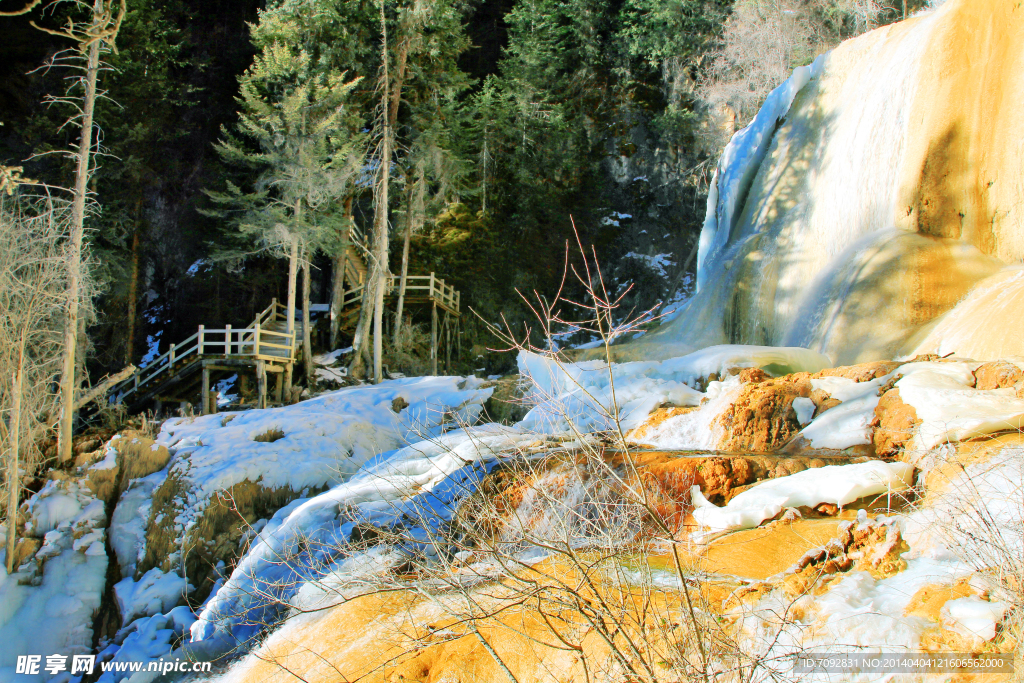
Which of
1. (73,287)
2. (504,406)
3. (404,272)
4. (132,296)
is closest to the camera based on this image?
(73,287)

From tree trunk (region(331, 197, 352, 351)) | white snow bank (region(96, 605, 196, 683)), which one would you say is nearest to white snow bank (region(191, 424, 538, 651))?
white snow bank (region(96, 605, 196, 683))

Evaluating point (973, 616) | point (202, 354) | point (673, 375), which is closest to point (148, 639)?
point (973, 616)

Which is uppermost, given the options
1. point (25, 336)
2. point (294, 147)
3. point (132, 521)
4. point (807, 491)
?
point (294, 147)

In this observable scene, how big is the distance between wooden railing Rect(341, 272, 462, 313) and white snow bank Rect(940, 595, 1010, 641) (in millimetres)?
17567

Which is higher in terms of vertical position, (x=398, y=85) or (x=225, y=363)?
(x=398, y=85)

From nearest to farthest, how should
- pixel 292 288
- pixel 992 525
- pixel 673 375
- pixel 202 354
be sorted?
pixel 992 525
pixel 673 375
pixel 202 354
pixel 292 288

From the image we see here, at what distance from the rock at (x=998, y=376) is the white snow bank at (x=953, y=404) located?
0.10 metres

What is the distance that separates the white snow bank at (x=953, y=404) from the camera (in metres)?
5.53

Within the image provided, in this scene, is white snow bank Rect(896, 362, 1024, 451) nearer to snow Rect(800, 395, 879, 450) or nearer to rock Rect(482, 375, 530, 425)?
snow Rect(800, 395, 879, 450)

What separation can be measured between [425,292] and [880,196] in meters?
15.1

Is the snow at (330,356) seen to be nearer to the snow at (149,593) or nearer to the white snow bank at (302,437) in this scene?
the white snow bank at (302,437)

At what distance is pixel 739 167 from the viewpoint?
1474cm

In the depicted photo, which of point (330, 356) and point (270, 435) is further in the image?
point (330, 356)

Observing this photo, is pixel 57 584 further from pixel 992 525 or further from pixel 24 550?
pixel 992 525
